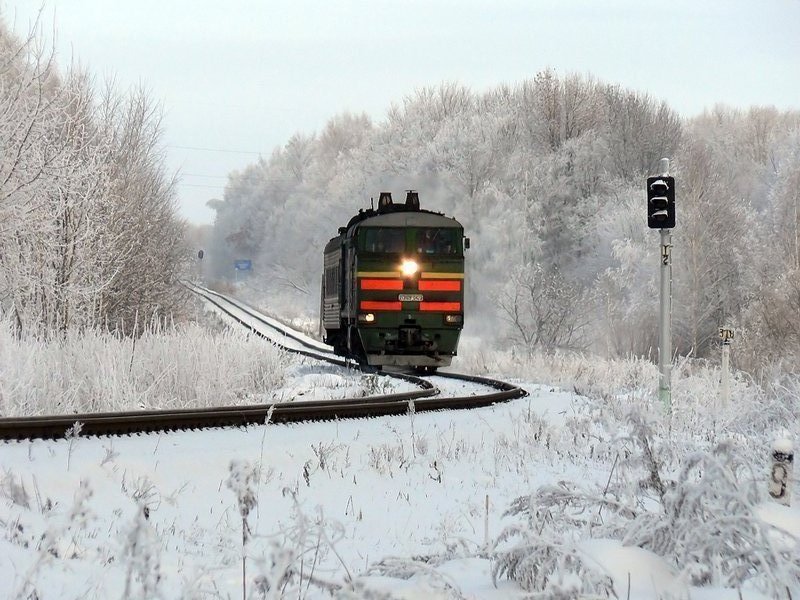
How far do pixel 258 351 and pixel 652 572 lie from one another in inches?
539

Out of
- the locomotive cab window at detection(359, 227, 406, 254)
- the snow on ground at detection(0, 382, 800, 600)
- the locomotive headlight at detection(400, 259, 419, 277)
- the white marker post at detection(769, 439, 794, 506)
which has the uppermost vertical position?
the locomotive cab window at detection(359, 227, 406, 254)

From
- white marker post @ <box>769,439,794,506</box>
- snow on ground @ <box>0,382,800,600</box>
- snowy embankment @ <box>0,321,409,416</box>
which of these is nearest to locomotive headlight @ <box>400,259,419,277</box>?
snowy embankment @ <box>0,321,409,416</box>

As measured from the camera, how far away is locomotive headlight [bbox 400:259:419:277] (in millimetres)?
19297

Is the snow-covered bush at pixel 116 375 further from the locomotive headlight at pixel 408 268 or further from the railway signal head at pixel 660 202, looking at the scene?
the railway signal head at pixel 660 202

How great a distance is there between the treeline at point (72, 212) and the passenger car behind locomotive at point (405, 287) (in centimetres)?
485

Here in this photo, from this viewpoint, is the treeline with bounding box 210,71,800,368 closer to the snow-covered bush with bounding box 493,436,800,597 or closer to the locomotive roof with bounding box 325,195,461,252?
the locomotive roof with bounding box 325,195,461,252

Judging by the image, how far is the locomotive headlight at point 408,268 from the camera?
19.3 meters

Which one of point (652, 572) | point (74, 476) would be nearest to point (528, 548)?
point (652, 572)

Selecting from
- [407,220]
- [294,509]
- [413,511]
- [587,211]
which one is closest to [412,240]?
[407,220]

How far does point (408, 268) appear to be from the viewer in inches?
762

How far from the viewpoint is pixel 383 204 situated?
2066cm

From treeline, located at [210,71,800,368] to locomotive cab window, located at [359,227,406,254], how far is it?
1039 cm

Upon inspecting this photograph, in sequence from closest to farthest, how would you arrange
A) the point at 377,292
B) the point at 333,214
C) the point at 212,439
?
1. the point at 212,439
2. the point at 377,292
3. the point at 333,214

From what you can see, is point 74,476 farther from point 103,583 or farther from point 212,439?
point 103,583
